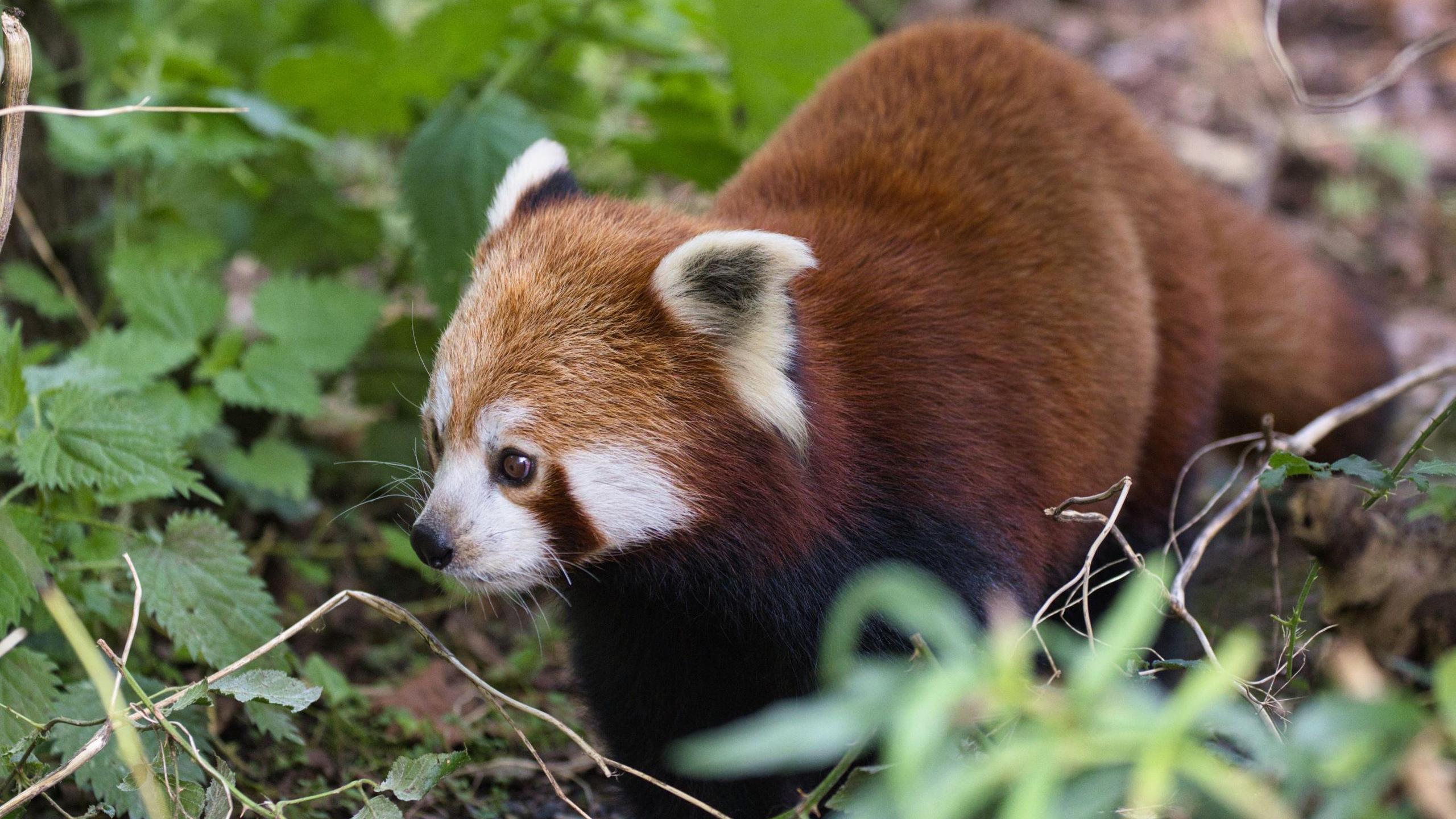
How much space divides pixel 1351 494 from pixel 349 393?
3.77m

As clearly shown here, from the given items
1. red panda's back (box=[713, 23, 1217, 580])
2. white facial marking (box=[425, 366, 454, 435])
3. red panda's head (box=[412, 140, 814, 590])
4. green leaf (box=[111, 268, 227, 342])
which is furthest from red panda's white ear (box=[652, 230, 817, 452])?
green leaf (box=[111, 268, 227, 342])

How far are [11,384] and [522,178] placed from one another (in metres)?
1.22

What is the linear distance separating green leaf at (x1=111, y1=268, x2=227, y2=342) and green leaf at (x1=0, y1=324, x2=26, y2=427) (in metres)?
0.83

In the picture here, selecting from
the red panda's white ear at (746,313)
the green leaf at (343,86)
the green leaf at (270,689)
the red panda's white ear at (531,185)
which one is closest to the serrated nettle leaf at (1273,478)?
the red panda's white ear at (746,313)

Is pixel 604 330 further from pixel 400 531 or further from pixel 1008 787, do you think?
pixel 400 531

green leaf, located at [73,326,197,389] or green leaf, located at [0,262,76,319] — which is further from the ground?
green leaf, located at [73,326,197,389]

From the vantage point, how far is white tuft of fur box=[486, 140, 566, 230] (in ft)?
9.73

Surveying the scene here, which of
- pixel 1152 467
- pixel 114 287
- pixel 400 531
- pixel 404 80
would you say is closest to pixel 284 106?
pixel 404 80

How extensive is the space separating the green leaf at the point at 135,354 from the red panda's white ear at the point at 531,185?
110 cm

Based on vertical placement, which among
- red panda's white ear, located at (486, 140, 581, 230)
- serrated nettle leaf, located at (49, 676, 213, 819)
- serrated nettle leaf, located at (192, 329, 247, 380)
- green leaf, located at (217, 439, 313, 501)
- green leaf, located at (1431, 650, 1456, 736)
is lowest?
green leaf, located at (217, 439, 313, 501)

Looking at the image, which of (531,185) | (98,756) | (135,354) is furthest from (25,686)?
(531,185)

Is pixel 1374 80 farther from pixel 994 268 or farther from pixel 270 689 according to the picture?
pixel 270 689

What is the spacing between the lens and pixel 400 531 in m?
4.11

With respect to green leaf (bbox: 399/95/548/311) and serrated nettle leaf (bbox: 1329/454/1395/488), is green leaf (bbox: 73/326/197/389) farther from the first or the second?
serrated nettle leaf (bbox: 1329/454/1395/488)
